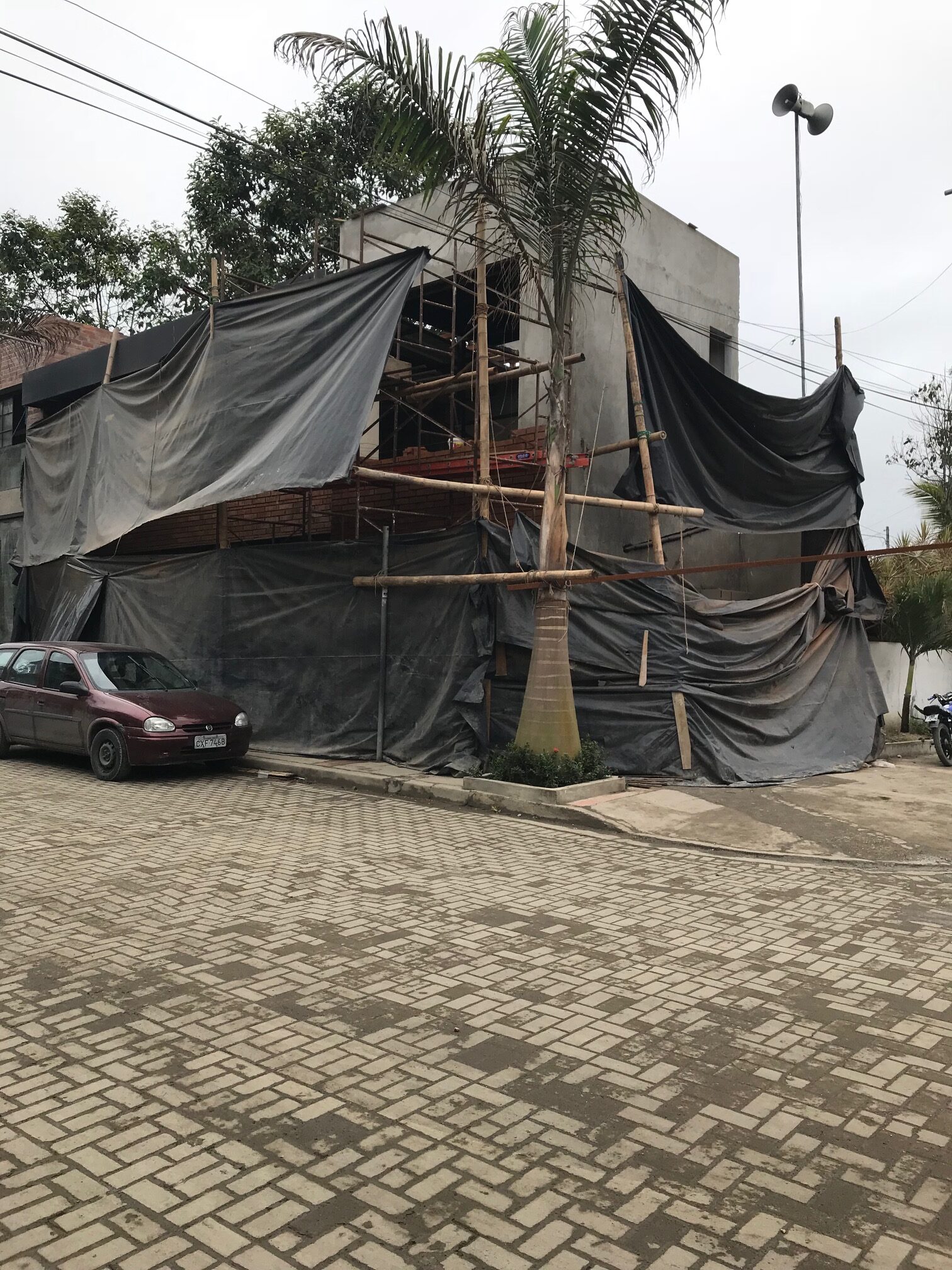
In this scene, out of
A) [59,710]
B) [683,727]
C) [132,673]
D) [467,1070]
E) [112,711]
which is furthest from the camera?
[132,673]

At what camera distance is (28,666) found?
12.7 m

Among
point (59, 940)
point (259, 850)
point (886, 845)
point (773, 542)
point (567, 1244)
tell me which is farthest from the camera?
point (773, 542)

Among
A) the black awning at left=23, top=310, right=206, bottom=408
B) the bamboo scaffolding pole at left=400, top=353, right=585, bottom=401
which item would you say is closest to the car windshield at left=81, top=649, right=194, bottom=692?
the bamboo scaffolding pole at left=400, top=353, right=585, bottom=401

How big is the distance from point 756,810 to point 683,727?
146 cm

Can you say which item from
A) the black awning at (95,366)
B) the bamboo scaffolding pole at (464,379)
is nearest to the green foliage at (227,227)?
the black awning at (95,366)

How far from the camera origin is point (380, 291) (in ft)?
36.8

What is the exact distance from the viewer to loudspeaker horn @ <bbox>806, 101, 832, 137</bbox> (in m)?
Result: 18.4

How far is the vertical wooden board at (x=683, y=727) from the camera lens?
10.8 meters

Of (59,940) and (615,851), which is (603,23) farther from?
(59,940)

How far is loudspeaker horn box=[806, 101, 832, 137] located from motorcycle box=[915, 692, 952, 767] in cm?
1147

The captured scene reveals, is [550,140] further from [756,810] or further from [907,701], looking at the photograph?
[907,701]

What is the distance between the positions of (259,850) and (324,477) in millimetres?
4007

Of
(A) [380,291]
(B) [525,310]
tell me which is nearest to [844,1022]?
(A) [380,291]

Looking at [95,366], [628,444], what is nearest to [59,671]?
[628,444]
